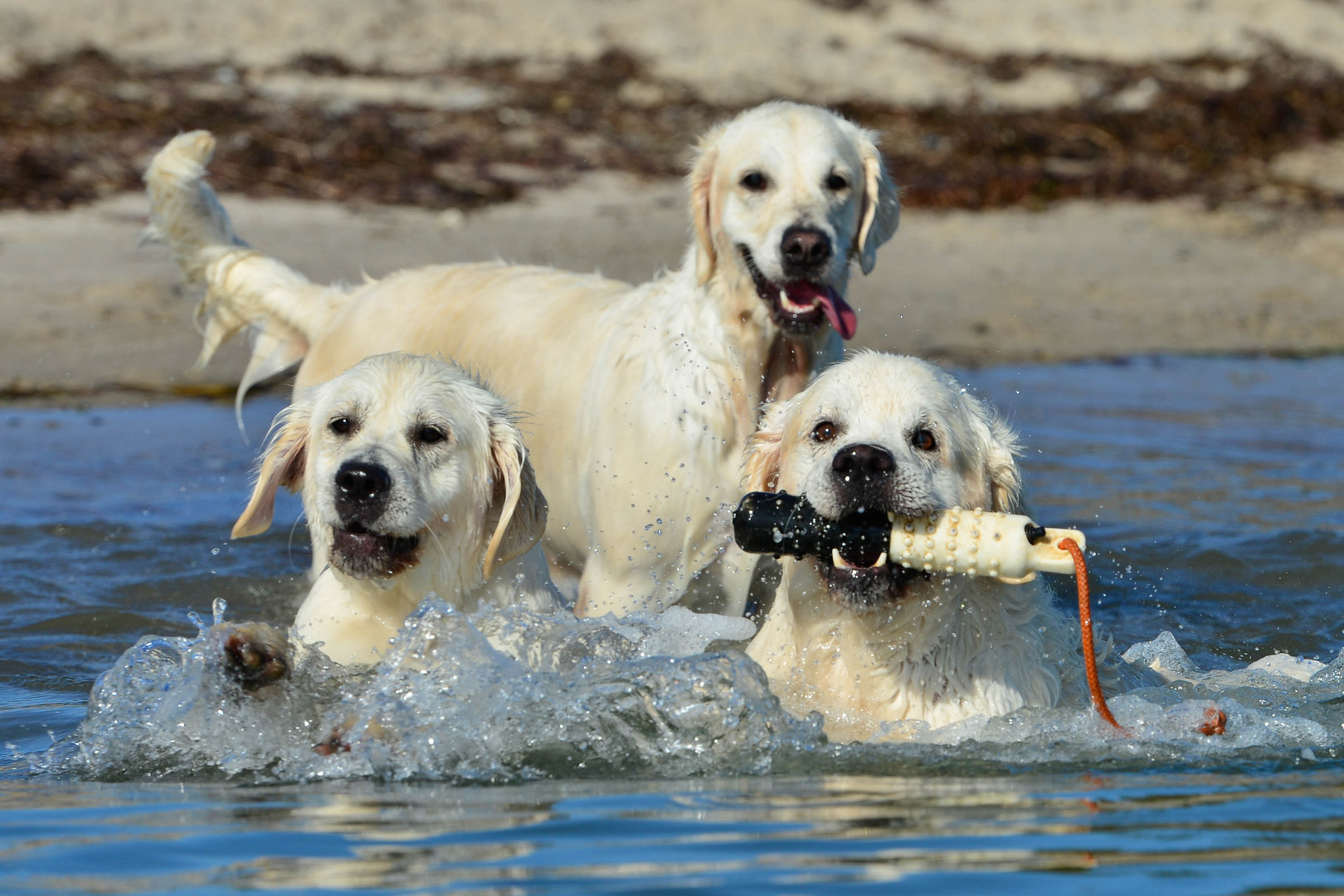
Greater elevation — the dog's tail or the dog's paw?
the dog's tail

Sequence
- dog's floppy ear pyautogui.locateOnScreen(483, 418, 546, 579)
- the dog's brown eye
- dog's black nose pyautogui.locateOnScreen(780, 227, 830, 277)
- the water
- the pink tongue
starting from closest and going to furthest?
the water
the dog's brown eye
dog's floppy ear pyautogui.locateOnScreen(483, 418, 546, 579)
dog's black nose pyautogui.locateOnScreen(780, 227, 830, 277)
the pink tongue

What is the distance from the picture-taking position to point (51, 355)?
9.59m

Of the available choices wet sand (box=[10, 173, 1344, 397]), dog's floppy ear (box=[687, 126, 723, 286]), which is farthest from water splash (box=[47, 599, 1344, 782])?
Answer: wet sand (box=[10, 173, 1344, 397])

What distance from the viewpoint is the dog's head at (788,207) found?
537 centimetres

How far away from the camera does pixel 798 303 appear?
5.43m

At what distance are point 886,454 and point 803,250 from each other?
1.40m

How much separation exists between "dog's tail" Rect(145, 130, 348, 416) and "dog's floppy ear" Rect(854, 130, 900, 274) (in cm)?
199

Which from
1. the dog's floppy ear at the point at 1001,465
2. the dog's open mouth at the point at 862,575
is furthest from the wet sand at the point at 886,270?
the dog's open mouth at the point at 862,575

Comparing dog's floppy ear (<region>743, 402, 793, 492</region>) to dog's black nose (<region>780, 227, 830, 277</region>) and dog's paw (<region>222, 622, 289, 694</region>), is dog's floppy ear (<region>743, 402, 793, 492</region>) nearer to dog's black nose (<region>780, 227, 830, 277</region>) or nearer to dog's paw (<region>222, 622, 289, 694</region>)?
dog's black nose (<region>780, 227, 830, 277</region>)

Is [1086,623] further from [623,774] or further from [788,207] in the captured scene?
[788,207]

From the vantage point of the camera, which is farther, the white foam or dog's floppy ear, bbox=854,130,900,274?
dog's floppy ear, bbox=854,130,900,274

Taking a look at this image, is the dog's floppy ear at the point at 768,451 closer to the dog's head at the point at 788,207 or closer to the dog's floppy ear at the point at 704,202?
the dog's head at the point at 788,207

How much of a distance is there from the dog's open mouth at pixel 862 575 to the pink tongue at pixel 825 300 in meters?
1.41

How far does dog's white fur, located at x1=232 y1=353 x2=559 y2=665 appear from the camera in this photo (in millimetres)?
4457
